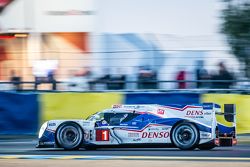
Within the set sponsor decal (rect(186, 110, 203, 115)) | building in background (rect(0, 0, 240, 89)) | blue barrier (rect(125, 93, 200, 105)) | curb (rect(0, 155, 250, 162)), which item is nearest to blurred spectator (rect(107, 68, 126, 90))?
building in background (rect(0, 0, 240, 89))

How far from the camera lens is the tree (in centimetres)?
1811

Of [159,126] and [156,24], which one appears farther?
[156,24]

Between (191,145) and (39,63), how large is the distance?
7321 mm

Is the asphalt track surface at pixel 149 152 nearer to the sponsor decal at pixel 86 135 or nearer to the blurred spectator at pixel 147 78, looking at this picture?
the sponsor decal at pixel 86 135

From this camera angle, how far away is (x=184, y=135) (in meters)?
11.8

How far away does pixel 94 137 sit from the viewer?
1210 cm

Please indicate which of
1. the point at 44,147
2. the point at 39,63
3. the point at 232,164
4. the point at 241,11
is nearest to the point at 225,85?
the point at 241,11

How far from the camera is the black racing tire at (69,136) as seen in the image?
12.2 m

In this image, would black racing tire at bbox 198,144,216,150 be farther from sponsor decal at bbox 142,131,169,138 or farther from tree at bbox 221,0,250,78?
tree at bbox 221,0,250,78

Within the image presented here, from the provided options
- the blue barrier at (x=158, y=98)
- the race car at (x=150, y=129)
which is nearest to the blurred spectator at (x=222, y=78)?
the blue barrier at (x=158, y=98)

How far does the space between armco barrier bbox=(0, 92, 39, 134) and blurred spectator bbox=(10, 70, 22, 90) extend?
796 mm

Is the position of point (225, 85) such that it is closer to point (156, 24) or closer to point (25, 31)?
point (156, 24)

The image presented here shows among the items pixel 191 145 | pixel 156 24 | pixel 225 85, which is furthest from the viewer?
pixel 156 24

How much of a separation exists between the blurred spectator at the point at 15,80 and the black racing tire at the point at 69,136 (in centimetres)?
569
